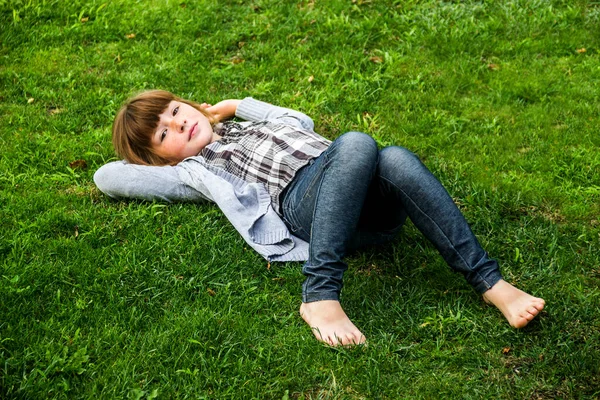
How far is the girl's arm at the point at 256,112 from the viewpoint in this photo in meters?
4.41

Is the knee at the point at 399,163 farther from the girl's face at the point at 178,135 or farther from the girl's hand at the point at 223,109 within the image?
the girl's hand at the point at 223,109

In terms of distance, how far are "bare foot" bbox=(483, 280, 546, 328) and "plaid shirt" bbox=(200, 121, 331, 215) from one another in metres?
1.21

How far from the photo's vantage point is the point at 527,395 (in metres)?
2.83

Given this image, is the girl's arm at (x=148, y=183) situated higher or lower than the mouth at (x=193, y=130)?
lower

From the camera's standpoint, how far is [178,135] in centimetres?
416

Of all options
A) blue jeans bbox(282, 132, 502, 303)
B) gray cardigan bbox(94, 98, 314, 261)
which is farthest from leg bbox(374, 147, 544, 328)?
gray cardigan bbox(94, 98, 314, 261)

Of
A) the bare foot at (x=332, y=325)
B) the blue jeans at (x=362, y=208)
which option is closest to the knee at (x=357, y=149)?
the blue jeans at (x=362, y=208)

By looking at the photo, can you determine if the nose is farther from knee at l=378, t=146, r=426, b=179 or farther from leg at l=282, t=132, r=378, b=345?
knee at l=378, t=146, r=426, b=179

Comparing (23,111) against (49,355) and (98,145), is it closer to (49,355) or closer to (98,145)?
(98,145)

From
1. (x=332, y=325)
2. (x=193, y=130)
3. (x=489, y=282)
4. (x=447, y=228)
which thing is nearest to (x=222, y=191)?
(x=193, y=130)

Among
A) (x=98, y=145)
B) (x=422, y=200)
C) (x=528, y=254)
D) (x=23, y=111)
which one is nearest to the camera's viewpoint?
(x=422, y=200)

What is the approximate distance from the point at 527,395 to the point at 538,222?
4.30ft

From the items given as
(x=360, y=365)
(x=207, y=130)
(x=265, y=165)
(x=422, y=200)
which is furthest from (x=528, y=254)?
(x=207, y=130)

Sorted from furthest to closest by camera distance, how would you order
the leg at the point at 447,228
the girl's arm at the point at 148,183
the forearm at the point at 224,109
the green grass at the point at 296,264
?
the forearm at the point at 224,109 → the girl's arm at the point at 148,183 → the leg at the point at 447,228 → the green grass at the point at 296,264
